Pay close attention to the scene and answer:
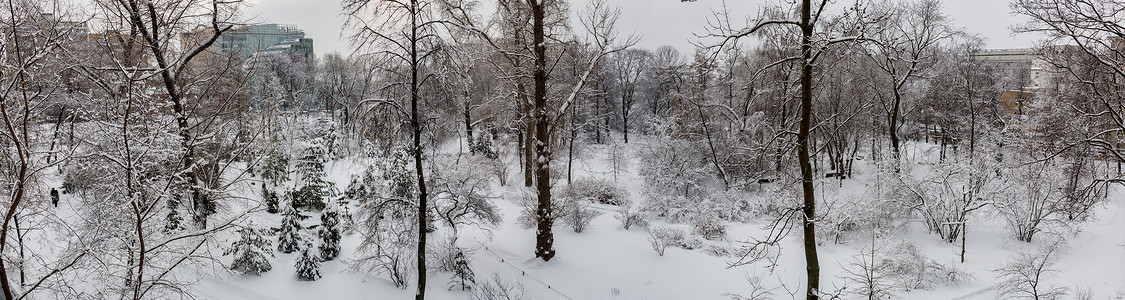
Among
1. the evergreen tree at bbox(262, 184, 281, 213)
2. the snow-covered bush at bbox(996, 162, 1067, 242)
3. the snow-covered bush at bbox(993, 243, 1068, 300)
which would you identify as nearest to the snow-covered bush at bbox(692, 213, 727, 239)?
the snow-covered bush at bbox(993, 243, 1068, 300)

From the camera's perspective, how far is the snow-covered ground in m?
9.91

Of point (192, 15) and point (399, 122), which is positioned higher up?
point (192, 15)

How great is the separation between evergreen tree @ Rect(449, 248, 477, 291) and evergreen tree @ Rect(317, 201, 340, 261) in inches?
111

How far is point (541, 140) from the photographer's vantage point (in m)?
10.5

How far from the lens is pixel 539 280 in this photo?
10398mm

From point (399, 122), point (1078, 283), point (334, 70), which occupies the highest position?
point (334, 70)

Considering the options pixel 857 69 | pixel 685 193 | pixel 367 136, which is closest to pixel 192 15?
pixel 367 136

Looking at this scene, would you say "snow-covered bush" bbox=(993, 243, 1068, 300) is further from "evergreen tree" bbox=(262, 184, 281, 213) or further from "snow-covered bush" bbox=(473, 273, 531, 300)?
"evergreen tree" bbox=(262, 184, 281, 213)

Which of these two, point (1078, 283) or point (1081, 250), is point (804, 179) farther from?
point (1081, 250)

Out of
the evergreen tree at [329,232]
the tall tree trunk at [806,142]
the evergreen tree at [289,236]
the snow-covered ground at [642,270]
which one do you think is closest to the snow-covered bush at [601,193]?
the snow-covered ground at [642,270]

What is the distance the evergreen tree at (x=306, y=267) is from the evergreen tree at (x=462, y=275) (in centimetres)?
258

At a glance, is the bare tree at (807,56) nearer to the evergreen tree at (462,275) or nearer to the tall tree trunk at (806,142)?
the tall tree trunk at (806,142)

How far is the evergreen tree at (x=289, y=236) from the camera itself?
1158 centimetres

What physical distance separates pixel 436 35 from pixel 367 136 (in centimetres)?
191
